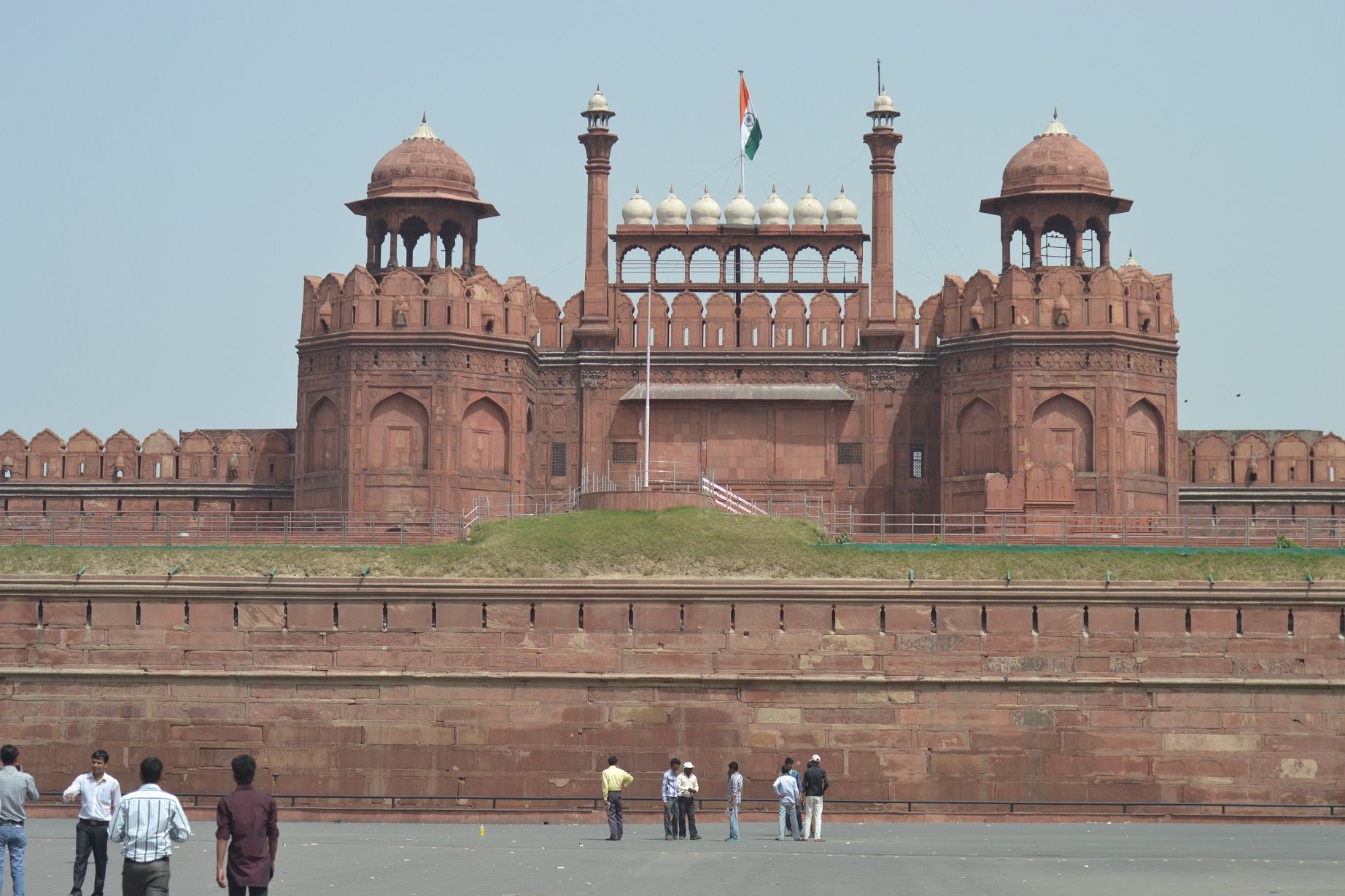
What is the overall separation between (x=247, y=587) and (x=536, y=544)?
5.31 meters

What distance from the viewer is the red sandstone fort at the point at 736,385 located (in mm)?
46656

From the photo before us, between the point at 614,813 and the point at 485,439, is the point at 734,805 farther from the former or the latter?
the point at 485,439

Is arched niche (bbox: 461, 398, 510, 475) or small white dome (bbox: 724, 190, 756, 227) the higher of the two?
small white dome (bbox: 724, 190, 756, 227)

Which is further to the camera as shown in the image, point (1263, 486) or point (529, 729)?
point (1263, 486)

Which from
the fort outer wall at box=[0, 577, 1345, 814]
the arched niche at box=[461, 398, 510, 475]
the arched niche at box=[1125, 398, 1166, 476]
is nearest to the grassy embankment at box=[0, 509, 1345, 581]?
the fort outer wall at box=[0, 577, 1345, 814]

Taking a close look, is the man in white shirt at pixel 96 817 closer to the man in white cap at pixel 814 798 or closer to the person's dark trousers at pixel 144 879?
the person's dark trousers at pixel 144 879

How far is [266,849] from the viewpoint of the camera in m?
17.6

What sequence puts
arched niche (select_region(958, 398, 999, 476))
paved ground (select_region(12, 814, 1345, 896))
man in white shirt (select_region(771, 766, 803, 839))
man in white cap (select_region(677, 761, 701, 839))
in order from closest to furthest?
paved ground (select_region(12, 814, 1345, 896))
man in white shirt (select_region(771, 766, 803, 839))
man in white cap (select_region(677, 761, 701, 839))
arched niche (select_region(958, 398, 999, 476))

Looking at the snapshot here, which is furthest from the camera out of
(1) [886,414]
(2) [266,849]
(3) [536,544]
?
(1) [886,414]

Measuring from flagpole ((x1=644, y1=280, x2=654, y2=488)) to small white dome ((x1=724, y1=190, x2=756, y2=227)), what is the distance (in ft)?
8.52

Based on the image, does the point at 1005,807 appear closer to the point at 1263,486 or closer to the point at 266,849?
the point at 1263,486

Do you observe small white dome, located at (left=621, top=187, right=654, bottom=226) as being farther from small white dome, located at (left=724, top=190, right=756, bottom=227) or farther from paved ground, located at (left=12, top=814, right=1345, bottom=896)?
paved ground, located at (left=12, top=814, right=1345, bottom=896)

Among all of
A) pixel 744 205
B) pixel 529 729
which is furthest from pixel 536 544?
pixel 744 205

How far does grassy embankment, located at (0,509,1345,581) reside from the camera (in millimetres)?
39062
